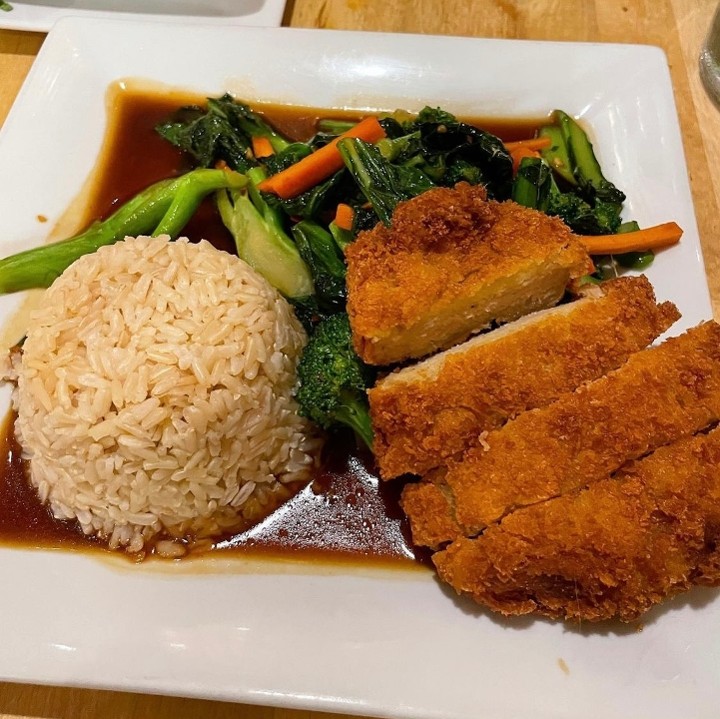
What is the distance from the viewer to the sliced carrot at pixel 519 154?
2.79 meters

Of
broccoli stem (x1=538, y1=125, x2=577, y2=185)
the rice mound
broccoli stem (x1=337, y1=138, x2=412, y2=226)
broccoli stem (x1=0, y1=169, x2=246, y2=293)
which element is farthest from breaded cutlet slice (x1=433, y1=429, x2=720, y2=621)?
broccoli stem (x1=0, y1=169, x2=246, y2=293)

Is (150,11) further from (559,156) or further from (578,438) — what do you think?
(578,438)

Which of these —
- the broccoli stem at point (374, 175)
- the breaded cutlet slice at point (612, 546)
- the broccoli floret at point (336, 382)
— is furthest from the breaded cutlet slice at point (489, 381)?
the broccoli stem at point (374, 175)

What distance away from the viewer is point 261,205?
2.80 meters

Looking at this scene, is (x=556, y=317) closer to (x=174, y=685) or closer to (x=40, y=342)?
(x=174, y=685)

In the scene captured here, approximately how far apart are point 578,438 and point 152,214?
2.06m

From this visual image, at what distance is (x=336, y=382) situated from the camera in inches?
88.0

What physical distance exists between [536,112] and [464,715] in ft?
8.46

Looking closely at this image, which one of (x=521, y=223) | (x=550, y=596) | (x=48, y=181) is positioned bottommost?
(x=550, y=596)

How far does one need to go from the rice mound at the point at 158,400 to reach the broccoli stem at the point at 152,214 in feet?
1.00

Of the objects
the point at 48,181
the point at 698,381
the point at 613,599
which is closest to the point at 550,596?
the point at 613,599

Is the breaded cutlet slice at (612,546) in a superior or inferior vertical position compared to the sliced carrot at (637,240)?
inferior

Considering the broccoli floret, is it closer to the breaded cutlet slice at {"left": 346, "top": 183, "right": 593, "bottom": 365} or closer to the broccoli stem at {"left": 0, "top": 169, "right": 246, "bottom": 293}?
the breaded cutlet slice at {"left": 346, "top": 183, "right": 593, "bottom": 365}

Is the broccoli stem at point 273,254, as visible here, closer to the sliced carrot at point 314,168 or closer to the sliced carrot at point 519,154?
the sliced carrot at point 314,168
